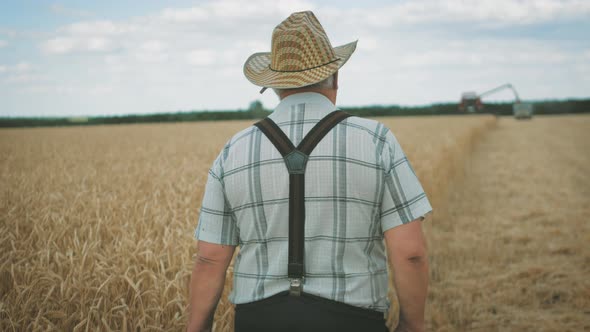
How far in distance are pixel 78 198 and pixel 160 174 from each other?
2200 mm

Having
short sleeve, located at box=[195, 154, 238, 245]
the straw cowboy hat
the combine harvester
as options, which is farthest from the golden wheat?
the combine harvester

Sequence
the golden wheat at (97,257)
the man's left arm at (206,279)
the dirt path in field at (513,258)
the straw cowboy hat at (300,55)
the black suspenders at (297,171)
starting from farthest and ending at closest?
the dirt path in field at (513,258) < the golden wheat at (97,257) < the man's left arm at (206,279) < the straw cowboy hat at (300,55) < the black suspenders at (297,171)

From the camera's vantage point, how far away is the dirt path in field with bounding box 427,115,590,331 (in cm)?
385

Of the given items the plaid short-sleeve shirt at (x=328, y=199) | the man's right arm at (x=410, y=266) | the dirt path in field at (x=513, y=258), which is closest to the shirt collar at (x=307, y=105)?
the plaid short-sleeve shirt at (x=328, y=199)

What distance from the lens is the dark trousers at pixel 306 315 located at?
1450 millimetres

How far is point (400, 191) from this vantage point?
1486 millimetres

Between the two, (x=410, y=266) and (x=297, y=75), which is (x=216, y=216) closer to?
(x=297, y=75)

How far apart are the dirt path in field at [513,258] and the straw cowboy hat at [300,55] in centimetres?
284

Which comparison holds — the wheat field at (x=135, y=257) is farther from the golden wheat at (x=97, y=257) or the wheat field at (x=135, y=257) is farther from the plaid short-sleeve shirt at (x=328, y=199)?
the plaid short-sleeve shirt at (x=328, y=199)

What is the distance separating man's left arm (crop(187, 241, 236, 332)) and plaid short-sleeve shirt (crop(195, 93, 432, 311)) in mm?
157

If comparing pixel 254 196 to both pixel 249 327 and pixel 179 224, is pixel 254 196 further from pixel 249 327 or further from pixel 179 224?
pixel 179 224

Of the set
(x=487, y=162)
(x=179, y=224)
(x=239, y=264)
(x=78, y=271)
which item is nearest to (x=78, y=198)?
(x=179, y=224)

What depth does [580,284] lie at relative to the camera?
14.4 feet

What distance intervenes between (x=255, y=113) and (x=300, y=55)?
6851 centimetres
